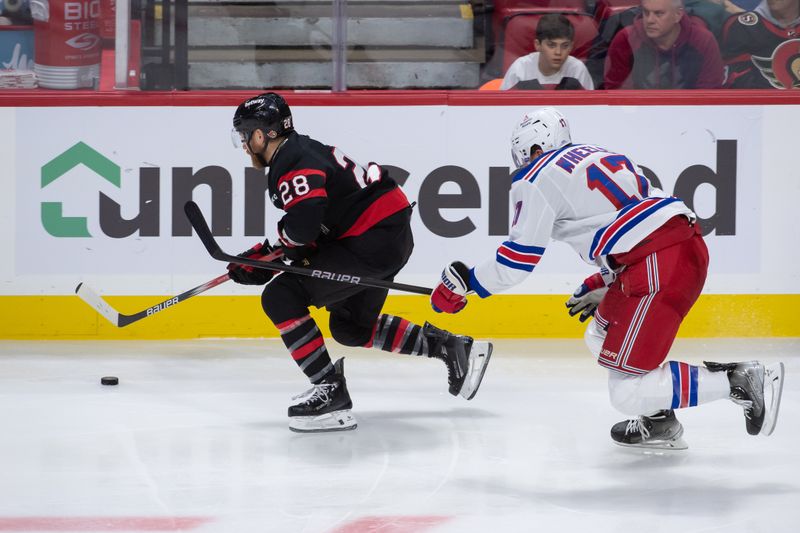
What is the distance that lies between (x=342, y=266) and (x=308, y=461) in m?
0.65

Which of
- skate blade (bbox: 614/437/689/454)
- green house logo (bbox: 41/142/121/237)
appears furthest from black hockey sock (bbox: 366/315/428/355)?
green house logo (bbox: 41/142/121/237)

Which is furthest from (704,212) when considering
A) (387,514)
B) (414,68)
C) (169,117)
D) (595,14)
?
(387,514)

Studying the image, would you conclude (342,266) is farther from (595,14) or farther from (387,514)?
(595,14)

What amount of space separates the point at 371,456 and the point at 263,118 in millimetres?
1044

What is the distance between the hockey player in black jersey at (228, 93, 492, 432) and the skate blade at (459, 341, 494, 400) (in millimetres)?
352

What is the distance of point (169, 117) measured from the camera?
526cm

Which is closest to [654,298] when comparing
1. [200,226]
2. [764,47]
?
[200,226]

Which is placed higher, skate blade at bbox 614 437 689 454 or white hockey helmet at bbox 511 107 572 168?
white hockey helmet at bbox 511 107 572 168

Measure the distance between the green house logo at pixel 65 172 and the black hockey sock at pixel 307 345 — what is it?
1.90 meters

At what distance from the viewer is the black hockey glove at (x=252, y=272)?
3.76 metres

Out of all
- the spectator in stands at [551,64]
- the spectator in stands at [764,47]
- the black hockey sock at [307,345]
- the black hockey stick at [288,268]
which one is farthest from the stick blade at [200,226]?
the spectator in stands at [764,47]

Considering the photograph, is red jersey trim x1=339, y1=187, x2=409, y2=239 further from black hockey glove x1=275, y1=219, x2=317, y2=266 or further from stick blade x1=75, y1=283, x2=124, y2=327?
stick blade x1=75, y1=283, x2=124, y2=327

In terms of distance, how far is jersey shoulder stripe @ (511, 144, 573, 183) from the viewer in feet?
10.4

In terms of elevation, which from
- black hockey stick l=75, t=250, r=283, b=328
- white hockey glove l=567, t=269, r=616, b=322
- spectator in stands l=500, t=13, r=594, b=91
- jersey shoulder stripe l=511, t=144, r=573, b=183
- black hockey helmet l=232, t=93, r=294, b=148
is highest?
spectator in stands l=500, t=13, r=594, b=91
